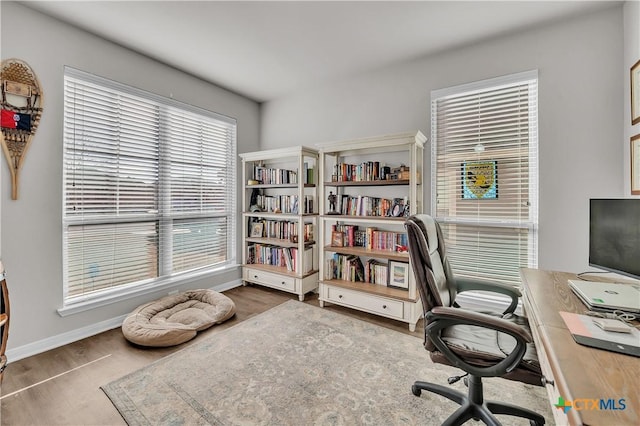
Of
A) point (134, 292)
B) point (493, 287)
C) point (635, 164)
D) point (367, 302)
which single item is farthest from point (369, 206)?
point (134, 292)

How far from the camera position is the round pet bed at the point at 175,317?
2.15 m

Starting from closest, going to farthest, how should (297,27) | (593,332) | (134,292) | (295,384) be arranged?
(593,332), (295,384), (297,27), (134,292)

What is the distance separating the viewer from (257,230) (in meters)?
3.81

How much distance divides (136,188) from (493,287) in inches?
125

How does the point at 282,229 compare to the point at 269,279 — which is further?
the point at 282,229

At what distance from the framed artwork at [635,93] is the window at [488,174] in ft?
1.80

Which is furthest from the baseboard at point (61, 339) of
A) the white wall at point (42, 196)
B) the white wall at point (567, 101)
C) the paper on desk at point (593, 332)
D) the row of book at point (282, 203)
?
the white wall at point (567, 101)

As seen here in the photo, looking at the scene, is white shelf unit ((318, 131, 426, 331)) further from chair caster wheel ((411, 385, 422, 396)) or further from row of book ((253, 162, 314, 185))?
chair caster wheel ((411, 385, 422, 396))

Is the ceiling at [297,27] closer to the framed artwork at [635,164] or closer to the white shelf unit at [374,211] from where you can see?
the white shelf unit at [374,211]

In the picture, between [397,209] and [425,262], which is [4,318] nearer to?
[425,262]

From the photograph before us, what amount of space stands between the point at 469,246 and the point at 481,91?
148 centimetres

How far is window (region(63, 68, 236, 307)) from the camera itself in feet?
7.64

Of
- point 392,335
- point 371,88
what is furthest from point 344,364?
point 371,88

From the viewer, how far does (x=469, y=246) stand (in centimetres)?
265
